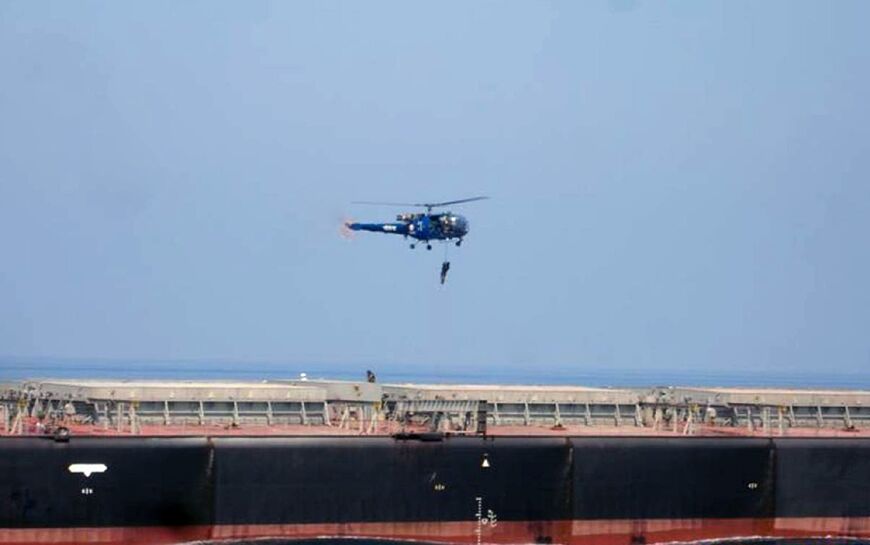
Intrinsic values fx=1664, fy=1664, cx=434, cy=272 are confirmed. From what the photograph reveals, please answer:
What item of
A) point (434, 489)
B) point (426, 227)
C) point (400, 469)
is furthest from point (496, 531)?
point (426, 227)

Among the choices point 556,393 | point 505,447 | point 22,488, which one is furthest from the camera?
point 556,393

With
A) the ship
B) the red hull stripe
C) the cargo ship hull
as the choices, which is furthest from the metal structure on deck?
the red hull stripe

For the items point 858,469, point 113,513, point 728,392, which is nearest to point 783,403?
point 728,392

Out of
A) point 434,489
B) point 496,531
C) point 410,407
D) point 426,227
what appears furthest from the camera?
point 426,227

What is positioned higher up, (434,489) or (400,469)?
(400,469)

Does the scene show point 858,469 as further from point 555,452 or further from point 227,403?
point 227,403

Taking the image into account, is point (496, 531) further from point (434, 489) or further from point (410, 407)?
point (410, 407)

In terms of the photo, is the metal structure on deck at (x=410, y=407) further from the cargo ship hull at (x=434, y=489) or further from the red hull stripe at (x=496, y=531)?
the red hull stripe at (x=496, y=531)

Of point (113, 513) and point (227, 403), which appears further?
point (227, 403)

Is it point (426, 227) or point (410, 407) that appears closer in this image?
point (410, 407)
